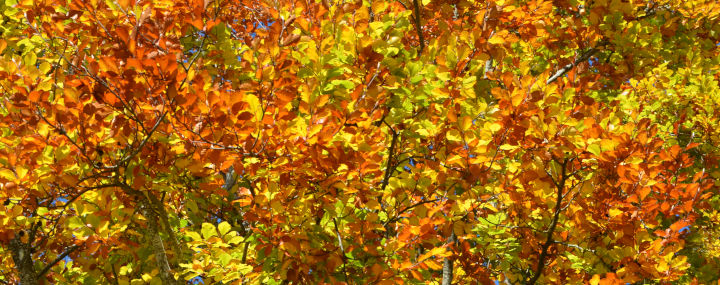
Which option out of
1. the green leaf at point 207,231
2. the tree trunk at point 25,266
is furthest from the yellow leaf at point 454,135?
the tree trunk at point 25,266

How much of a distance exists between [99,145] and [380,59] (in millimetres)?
1613

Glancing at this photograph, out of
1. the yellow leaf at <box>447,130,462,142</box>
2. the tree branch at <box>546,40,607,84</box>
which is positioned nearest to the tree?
the yellow leaf at <box>447,130,462,142</box>

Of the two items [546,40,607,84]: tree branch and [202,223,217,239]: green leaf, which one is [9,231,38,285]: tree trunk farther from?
[546,40,607,84]: tree branch

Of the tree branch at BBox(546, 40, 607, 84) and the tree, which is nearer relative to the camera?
the tree

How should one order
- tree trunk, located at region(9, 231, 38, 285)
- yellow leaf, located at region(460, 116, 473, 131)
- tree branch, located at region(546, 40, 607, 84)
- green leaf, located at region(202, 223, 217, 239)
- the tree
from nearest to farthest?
the tree, yellow leaf, located at region(460, 116, 473, 131), green leaf, located at region(202, 223, 217, 239), tree trunk, located at region(9, 231, 38, 285), tree branch, located at region(546, 40, 607, 84)

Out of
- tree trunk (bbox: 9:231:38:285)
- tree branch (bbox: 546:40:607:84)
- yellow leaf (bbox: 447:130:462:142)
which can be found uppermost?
tree branch (bbox: 546:40:607:84)

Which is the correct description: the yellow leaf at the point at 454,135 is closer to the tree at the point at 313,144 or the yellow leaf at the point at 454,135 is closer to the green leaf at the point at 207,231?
the tree at the point at 313,144

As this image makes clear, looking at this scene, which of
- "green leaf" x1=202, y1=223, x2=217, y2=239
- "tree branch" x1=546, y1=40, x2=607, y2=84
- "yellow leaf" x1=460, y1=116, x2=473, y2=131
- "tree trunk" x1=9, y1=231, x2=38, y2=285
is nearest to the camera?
"yellow leaf" x1=460, y1=116, x2=473, y2=131

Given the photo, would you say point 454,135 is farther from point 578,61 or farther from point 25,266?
point 25,266

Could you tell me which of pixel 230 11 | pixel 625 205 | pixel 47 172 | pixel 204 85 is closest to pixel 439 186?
pixel 625 205

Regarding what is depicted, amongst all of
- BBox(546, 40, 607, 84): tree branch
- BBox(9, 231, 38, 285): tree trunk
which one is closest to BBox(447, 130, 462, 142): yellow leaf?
BBox(546, 40, 607, 84): tree branch

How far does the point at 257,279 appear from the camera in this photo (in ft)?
9.29

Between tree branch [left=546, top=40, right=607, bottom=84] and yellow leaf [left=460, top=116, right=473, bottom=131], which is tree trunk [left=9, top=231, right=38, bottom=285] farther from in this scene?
tree branch [left=546, top=40, right=607, bottom=84]

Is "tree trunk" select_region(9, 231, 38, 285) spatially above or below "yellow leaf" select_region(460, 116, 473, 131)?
above
